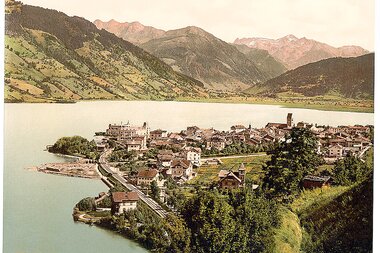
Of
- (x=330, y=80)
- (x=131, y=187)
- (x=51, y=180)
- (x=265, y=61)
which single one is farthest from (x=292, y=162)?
(x=51, y=180)

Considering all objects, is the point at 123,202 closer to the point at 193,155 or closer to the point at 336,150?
the point at 193,155

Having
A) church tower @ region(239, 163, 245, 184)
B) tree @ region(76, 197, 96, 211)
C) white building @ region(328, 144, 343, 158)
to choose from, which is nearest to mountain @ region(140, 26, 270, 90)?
church tower @ region(239, 163, 245, 184)

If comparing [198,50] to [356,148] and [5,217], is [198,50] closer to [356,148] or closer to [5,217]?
[356,148]

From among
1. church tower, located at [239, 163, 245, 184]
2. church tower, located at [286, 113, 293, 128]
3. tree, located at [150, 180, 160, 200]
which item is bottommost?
tree, located at [150, 180, 160, 200]

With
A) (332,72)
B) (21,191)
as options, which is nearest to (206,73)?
(332,72)

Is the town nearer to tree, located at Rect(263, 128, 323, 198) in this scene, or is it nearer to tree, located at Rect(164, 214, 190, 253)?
tree, located at Rect(263, 128, 323, 198)

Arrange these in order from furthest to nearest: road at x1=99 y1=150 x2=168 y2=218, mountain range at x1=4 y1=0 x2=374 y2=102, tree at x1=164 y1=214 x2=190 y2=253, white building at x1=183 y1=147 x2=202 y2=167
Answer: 1. white building at x1=183 y1=147 x2=202 y2=167
2. mountain range at x1=4 y1=0 x2=374 y2=102
3. road at x1=99 y1=150 x2=168 y2=218
4. tree at x1=164 y1=214 x2=190 y2=253

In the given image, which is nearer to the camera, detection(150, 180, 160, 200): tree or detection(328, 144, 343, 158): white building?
detection(150, 180, 160, 200): tree
